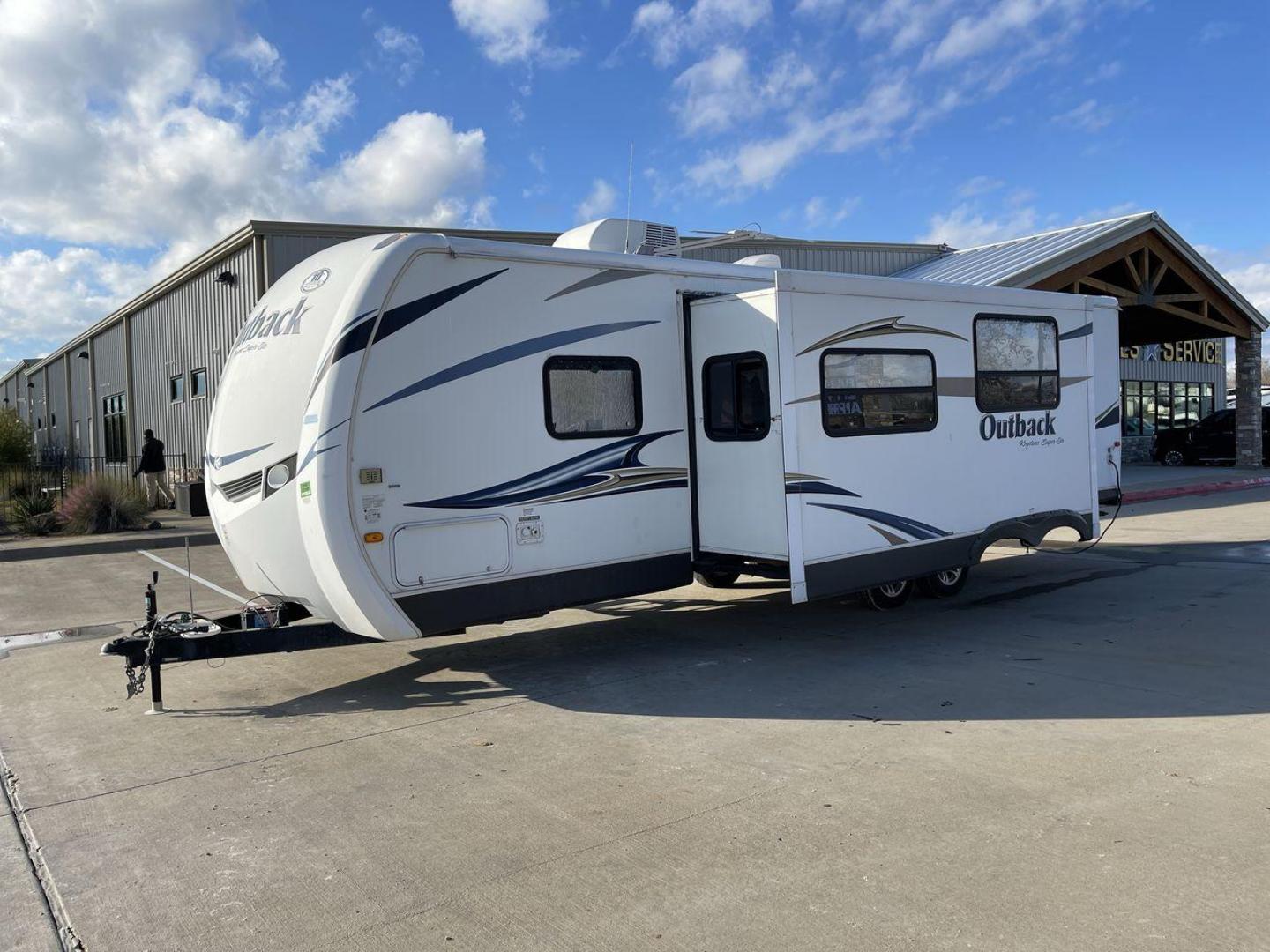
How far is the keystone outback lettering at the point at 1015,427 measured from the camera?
8609 millimetres

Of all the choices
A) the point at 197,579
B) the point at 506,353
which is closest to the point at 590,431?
the point at 506,353

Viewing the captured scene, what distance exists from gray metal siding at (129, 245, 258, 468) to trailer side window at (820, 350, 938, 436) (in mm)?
14470

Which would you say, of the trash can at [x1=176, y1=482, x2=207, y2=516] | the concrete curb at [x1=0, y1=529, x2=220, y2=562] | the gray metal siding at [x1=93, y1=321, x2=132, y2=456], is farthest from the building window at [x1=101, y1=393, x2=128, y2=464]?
the trash can at [x1=176, y1=482, x2=207, y2=516]

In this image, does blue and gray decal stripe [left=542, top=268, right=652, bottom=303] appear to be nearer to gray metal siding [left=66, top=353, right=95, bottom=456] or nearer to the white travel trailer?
the white travel trailer

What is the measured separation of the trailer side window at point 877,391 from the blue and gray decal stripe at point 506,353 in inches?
58.7

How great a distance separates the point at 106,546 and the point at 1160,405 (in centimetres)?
3028

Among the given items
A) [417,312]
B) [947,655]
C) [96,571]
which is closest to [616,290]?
[417,312]

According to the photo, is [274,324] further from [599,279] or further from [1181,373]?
[1181,373]

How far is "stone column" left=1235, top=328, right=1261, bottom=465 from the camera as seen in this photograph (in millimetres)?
24375

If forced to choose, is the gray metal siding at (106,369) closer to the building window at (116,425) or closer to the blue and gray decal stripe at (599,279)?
the building window at (116,425)

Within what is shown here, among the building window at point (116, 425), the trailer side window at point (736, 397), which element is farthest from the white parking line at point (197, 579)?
the building window at point (116, 425)

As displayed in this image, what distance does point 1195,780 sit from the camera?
470 cm

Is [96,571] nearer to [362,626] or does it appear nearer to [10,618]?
[10,618]

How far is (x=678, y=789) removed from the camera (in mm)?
4805
